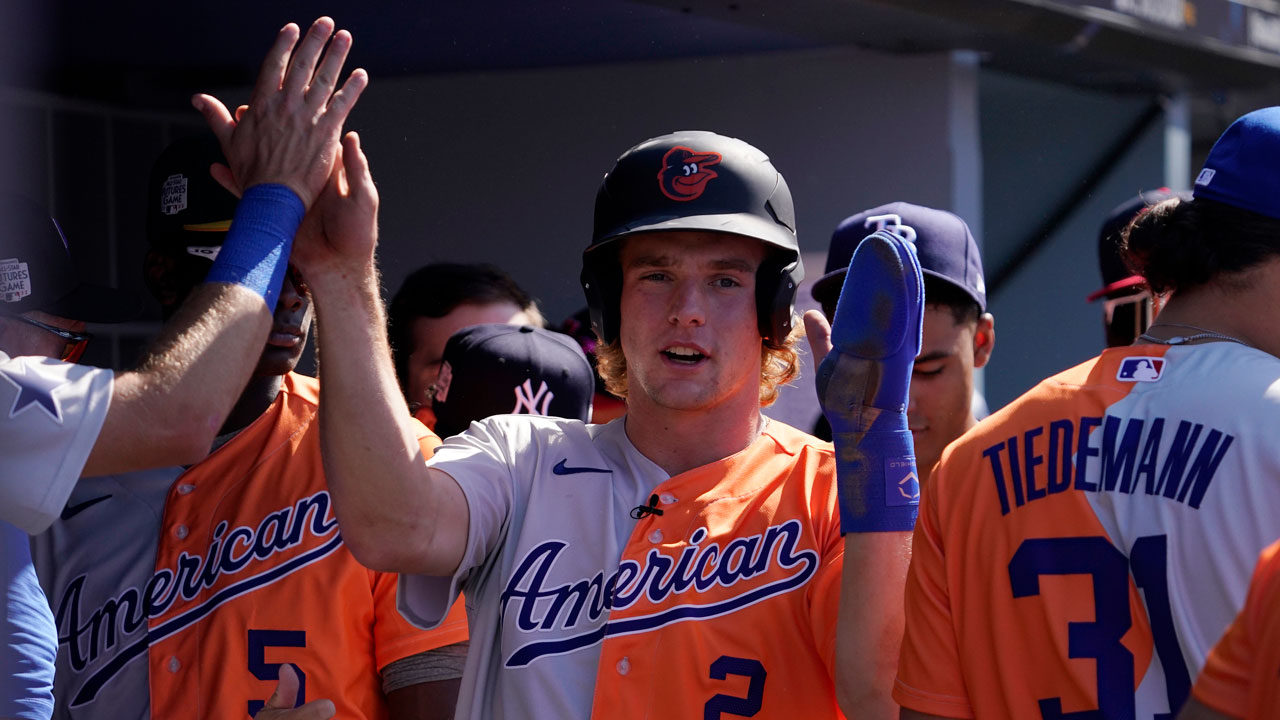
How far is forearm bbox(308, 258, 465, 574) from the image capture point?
1.65 metres

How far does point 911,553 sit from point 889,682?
6.7 inches

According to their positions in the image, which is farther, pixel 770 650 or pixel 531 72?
pixel 531 72

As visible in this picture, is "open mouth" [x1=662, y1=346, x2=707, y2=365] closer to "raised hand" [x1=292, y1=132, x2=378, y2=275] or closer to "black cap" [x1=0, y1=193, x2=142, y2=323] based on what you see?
"raised hand" [x1=292, y1=132, x2=378, y2=275]

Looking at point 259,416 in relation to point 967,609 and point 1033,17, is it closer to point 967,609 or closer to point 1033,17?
point 967,609

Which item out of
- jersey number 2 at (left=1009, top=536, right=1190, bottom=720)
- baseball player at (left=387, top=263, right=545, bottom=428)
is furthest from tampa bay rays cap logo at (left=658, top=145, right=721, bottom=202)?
baseball player at (left=387, top=263, right=545, bottom=428)

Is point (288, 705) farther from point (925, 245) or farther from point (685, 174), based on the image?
point (925, 245)

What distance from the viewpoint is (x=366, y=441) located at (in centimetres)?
165

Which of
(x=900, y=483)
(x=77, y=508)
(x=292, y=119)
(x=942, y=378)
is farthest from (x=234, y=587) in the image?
(x=942, y=378)

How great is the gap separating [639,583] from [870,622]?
1.07 ft

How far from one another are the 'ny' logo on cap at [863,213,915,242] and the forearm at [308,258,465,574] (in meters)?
1.15

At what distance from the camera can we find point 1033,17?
12.5ft

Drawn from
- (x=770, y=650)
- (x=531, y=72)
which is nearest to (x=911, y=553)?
(x=770, y=650)

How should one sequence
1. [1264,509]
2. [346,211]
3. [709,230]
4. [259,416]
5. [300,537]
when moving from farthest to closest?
1. [259,416]
2. [300,537]
3. [709,230]
4. [346,211]
5. [1264,509]

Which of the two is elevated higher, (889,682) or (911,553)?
(911,553)
